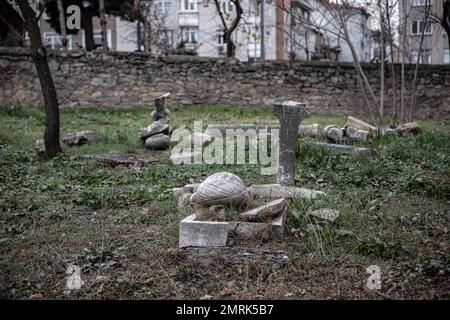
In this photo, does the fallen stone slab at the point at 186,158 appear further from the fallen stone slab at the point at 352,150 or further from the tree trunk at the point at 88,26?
the tree trunk at the point at 88,26

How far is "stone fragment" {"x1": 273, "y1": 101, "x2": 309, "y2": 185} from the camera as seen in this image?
620 cm

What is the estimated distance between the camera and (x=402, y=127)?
1070 centimetres

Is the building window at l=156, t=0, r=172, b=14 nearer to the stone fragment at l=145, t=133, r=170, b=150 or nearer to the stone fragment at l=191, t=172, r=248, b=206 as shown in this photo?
the stone fragment at l=145, t=133, r=170, b=150

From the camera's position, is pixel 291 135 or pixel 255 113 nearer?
pixel 291 135

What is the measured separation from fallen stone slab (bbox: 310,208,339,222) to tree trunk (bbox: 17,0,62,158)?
5450 mm

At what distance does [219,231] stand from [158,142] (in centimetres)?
549

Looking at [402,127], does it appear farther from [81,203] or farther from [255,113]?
[81,203]

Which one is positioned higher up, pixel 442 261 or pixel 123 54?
pixel 123 54

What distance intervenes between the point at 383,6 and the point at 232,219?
11.1 m

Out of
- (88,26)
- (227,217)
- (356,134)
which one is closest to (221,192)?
(227,217)

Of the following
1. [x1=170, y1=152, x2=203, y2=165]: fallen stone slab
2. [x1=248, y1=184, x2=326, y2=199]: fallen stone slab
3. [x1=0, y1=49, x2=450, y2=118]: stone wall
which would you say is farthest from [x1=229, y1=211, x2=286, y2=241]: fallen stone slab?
[x1=0, y1=49, x2=450, y2=118]: stone wall

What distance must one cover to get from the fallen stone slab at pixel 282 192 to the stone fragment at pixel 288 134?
66 cm

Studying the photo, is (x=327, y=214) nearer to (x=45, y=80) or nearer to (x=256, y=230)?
(x=256, y=230)
